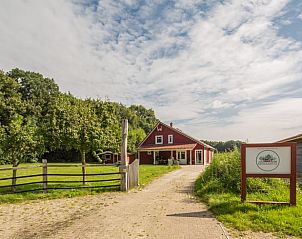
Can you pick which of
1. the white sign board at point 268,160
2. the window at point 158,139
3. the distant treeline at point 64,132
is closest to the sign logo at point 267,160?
the white sign board at point 268,160

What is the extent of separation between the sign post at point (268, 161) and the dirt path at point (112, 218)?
184 cm

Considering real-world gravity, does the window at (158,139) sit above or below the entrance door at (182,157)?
above

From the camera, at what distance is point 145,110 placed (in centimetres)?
9594

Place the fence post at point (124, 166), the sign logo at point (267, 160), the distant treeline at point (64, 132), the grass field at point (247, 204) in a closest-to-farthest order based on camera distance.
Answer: the grass field at point (247, 204) < the sign logo at point (267, 160) < the fence post at point (124, 166) < the distant treeline at point (64, 132)

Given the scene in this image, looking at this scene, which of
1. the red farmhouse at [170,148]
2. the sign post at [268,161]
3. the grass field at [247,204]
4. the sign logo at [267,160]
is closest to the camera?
the grass field at [247,204]

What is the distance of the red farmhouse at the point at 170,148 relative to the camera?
1639 inches

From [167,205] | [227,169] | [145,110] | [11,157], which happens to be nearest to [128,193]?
[167,205]

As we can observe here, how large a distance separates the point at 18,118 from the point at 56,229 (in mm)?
7928

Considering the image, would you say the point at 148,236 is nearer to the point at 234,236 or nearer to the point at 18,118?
the point at 234,236

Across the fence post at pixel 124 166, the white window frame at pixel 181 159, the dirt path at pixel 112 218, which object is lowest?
the white window frame at pixel 181 159

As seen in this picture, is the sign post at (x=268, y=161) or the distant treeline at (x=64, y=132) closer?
the sign post at (x=268, y=161)

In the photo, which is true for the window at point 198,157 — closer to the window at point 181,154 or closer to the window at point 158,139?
the window at point 181,154

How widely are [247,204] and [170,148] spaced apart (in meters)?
32.6

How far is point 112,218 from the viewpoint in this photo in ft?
26.7
